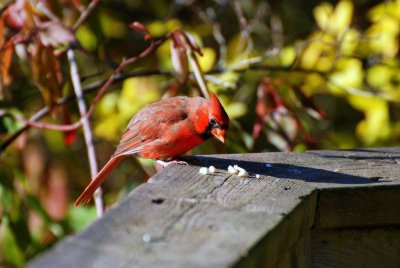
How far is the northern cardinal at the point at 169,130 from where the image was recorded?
275 cm

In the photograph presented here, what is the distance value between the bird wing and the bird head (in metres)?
0.13

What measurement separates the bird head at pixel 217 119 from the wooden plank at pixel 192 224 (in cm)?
64

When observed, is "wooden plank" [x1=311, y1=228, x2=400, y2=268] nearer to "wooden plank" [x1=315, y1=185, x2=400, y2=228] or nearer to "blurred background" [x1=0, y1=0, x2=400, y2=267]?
"wooden plank" [x1=315, y1=185, x2=400, y2=228]

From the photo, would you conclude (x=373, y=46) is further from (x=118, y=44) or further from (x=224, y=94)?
(x=118, y=44)

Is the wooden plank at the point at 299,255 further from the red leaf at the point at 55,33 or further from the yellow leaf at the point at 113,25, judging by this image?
the yellow leaf at the point at 113,25

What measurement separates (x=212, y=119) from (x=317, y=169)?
57cm

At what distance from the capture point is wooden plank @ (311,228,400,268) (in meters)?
2.05

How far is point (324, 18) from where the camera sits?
4.17m

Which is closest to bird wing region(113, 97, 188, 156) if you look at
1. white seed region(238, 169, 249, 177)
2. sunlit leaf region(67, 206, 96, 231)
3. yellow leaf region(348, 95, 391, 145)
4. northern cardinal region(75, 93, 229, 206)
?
northern cardinal region(75, 93, 229, 206)

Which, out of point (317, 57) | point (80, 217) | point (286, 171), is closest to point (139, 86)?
point (80, 217)

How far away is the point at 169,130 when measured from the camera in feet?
9.22

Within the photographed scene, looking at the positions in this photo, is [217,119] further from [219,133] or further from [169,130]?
[169,130]

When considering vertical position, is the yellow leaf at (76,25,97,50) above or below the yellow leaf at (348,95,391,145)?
above

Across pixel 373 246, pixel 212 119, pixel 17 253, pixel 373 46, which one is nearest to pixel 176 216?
pixel 373 246
